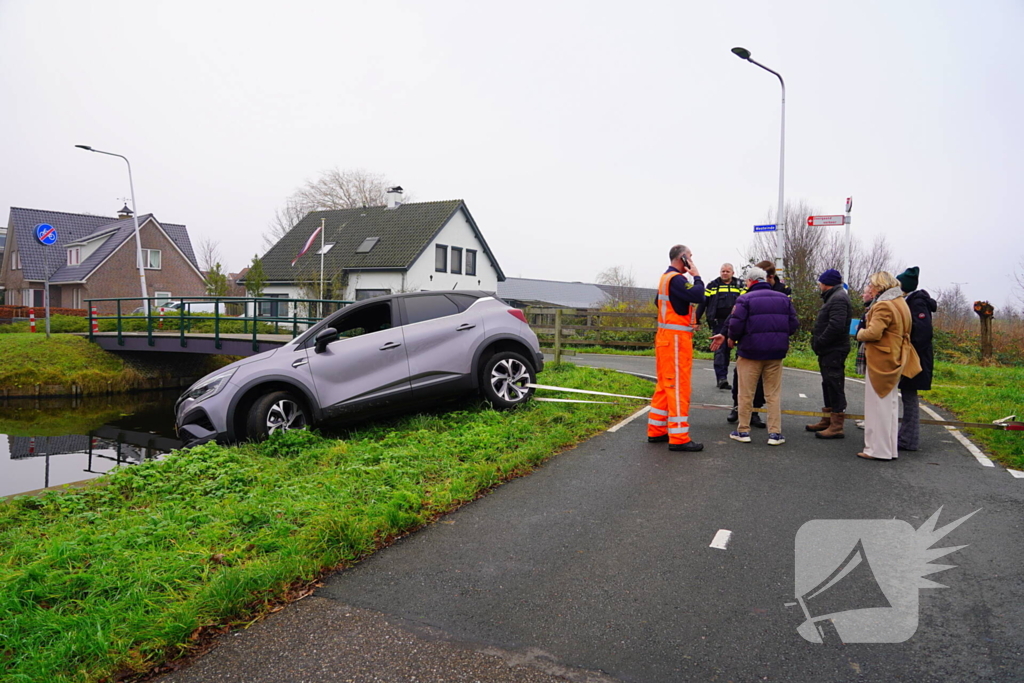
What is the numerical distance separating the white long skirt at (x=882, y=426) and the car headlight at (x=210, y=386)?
6942 millimetres

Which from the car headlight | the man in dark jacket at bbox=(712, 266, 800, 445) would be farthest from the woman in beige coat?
the car headlight

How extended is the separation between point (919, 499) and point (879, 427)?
1.43 metres

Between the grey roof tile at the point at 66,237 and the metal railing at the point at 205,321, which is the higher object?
the grey roof tile at the point at 66,237

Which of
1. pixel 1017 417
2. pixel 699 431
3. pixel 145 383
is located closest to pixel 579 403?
pixel 699 431

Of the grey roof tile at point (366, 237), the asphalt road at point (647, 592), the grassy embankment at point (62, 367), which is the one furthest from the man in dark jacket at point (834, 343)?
the grey roof tile at point (366, 237)

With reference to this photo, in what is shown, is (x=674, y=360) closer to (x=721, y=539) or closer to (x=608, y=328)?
(x=721, y=539)

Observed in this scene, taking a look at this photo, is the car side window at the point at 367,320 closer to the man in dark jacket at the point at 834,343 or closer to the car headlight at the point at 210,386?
the car headlight at the point at 210,386

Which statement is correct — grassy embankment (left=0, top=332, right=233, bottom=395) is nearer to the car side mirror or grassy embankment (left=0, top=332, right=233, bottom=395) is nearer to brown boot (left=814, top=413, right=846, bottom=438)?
the car side mirror

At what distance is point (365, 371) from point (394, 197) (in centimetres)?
3488

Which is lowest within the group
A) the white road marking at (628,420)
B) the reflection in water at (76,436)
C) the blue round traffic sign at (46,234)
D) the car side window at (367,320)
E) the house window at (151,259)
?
the reflection in water at (76,436)

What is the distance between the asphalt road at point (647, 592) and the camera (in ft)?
10.1

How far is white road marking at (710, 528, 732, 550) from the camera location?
445cm

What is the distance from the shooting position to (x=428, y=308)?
8.73 metres

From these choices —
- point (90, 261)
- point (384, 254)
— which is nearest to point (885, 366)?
point (384, 254)
